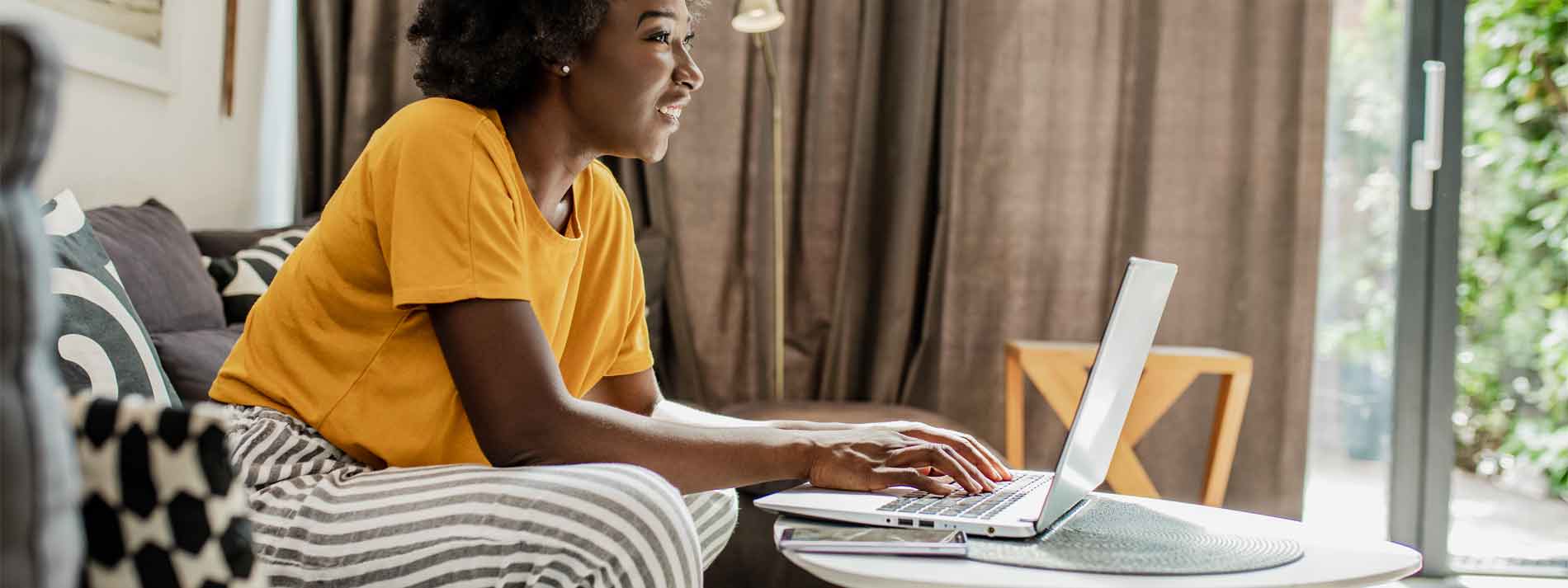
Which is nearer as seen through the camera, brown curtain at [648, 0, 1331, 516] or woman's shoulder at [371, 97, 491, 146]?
woman's shoulder at [371, 97, 491, 146]

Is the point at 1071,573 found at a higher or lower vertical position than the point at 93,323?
lower

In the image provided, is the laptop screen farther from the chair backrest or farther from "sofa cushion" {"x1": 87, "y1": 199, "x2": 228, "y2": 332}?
"sofa cushion" {"x1": 87, "y1": 199, "x2": 228, "y2": 332}

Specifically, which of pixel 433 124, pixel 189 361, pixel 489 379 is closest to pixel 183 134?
pixel 189 361

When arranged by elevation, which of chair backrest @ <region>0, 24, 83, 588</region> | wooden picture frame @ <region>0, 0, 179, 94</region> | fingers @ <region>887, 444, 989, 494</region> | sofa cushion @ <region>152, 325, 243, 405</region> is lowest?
fingers @ <region>887, 444, 989, 494</region>

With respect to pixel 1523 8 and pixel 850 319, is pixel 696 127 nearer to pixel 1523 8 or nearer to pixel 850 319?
pixel 850 319

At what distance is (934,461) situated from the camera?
112 centimetres

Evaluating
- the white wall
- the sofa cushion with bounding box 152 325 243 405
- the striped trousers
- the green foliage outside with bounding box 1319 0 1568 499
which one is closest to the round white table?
the striped trousers

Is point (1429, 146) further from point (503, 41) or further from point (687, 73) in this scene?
point (503, 41)

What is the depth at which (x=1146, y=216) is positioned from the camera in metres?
2.76

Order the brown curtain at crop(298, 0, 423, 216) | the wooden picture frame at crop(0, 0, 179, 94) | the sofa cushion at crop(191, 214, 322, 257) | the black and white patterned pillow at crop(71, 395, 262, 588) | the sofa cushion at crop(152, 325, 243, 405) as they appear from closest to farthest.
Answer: the black and white patterned pillow at crop(71, 395, 262, 588)
the sofa cushion at crop(152, 325, 243, 405)
the wooden picture frame at crop(0, 0, 179, 94)
the sofa cushion at crop(191, 214, 322, 257)
the brown curtain at crop(298, 0, 423, 216)

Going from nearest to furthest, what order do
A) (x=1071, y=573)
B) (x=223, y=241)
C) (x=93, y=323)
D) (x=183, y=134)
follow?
(x=1071, y=573)
(x=93, y=323)
(x=223, y=241)
(x=183, y=134)

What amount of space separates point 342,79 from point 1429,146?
2487 mm

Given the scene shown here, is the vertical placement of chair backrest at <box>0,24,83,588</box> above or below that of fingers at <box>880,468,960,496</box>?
above

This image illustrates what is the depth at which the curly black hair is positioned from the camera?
122 cm
